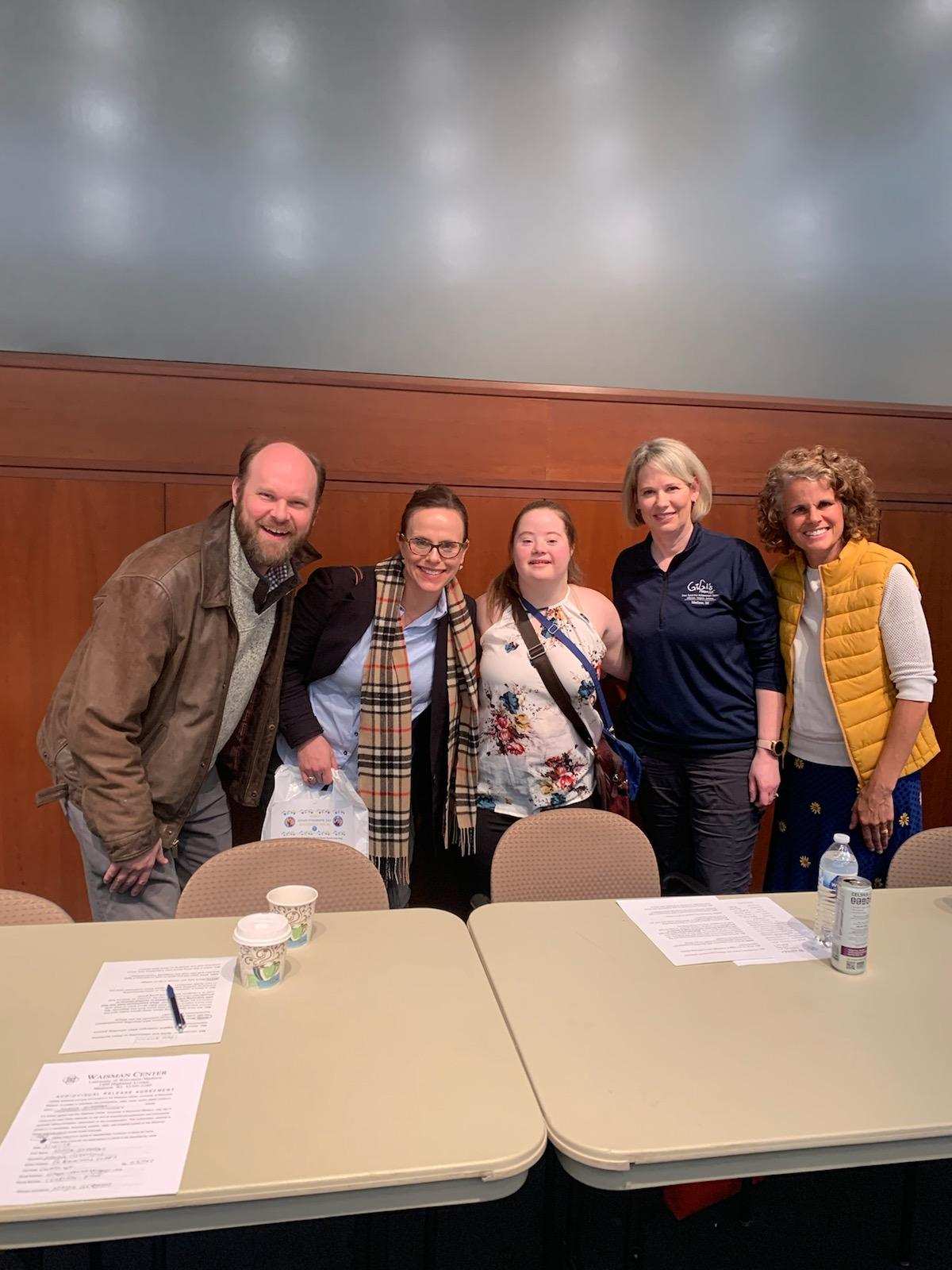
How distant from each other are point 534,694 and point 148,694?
3.54 ft

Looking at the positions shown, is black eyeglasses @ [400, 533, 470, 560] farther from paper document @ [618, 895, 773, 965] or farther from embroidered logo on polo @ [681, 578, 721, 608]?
paper document @ [618, 895, 773, 965]

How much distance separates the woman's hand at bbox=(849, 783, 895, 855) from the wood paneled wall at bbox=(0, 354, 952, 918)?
1.26 metres

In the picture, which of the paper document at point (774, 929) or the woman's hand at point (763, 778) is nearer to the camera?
the paper document at point (774, 929)

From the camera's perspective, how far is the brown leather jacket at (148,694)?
1.82 m

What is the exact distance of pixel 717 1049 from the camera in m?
1.22

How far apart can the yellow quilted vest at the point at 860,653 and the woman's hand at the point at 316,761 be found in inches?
59.7

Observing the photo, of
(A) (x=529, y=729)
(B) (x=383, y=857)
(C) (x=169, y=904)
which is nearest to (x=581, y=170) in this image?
(A) (x=529, y=729)

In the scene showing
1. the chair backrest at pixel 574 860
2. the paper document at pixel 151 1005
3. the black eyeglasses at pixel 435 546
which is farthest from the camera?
the black eyeglasses at pixel 435 546

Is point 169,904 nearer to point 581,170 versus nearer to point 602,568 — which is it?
point 602,568

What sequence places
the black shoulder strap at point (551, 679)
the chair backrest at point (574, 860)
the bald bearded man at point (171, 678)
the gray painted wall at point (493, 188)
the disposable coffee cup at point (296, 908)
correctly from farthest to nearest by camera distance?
the gray painted wall at point (493, 188), the black shoulder strap at point (551, 679), the chair backrest at point (574, 860), the bald bearded man at point (171, 678), the disposable coffee cup at point (296, 908)

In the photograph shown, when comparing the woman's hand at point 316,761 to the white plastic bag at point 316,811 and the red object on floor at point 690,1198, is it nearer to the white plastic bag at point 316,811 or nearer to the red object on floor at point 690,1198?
the white plastic bag at point 316,811

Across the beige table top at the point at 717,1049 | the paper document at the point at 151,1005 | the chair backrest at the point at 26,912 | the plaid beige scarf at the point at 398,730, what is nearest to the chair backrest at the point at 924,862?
the beige table top at the point at 717,1049

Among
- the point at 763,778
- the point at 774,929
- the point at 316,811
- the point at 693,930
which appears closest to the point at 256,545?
the point at 316,811

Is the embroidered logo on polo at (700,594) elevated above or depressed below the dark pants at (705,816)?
above
